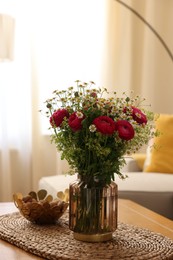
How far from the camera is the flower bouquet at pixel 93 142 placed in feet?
4.82

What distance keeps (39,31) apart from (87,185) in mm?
2679

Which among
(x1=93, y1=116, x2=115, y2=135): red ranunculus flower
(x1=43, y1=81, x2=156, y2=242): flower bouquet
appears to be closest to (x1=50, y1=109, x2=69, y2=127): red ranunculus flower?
(x1=43, y1=81, x2=156, y2=242): flower bouquet

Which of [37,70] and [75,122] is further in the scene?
[37,70]

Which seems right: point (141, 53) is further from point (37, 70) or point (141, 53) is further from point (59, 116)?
point (59, 116)

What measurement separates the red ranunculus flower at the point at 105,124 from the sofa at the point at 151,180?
3.57 ft

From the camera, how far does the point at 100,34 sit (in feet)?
13.6

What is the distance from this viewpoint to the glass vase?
1.52 meters

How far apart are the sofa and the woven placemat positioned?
91cm

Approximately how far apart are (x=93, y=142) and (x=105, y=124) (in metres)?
0.07

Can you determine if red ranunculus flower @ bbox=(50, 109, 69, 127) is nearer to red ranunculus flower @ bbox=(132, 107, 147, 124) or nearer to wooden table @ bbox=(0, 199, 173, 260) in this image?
red ranunculus flower @ bbox=(132, 107, 147, 124)

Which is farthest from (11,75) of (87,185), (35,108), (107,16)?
(87,185)

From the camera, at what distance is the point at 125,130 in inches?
56.4

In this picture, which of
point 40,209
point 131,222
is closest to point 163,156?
point 131,222

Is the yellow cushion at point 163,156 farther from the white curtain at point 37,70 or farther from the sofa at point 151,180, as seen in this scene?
the white curtain at point 37,70
